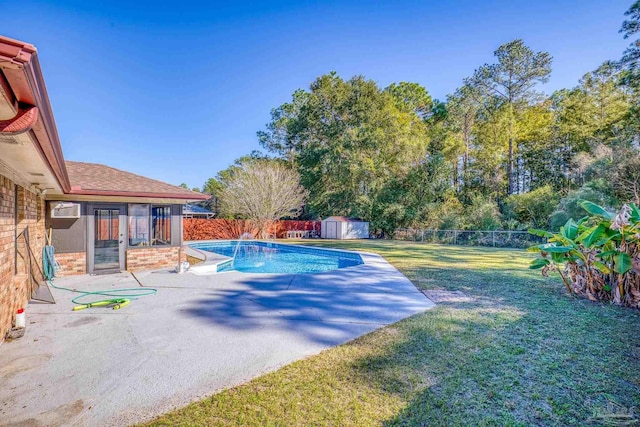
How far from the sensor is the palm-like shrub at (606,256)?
528cm

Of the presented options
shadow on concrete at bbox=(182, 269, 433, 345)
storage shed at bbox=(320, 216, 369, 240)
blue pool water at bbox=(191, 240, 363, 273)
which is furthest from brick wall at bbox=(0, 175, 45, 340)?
storage shed at bbox=(320, 216, 369, 240)

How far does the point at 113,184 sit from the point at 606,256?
12.3m

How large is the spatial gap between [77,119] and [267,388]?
54.0 feet

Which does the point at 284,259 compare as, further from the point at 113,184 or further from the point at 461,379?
the point at 461,379

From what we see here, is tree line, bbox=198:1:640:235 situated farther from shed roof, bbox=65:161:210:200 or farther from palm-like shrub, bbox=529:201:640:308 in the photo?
shed roof, bbox=65:161:210:200

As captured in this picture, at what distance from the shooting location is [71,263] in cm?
860

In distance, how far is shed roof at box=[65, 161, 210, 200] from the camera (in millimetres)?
8523

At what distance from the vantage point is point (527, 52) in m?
26.2

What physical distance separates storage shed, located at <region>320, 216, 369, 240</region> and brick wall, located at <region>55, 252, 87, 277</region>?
18.0 metres

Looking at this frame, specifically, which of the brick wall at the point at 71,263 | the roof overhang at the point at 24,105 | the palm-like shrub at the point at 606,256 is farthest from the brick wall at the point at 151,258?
the palm-like shrub at the point at 606,256

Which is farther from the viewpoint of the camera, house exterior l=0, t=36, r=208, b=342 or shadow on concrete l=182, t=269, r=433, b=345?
shadow on concrete l=182, t=269, r=433, b=345

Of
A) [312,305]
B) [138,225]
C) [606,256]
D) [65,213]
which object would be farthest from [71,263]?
[606,256]

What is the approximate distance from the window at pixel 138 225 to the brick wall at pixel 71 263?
126 centimetres

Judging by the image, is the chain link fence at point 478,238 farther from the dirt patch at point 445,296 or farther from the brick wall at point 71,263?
the brick wall at point 71,263
